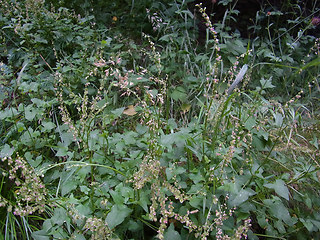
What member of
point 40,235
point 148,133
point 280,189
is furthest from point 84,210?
point 280,189

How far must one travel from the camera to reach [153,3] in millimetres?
3150

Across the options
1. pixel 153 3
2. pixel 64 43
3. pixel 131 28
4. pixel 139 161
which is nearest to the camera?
pixel 139 161

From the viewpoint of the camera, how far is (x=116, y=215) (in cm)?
139

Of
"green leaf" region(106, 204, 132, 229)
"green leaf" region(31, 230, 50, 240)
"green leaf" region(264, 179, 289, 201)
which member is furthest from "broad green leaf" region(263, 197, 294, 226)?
"green leaf" region(31, 230, 50, 240)

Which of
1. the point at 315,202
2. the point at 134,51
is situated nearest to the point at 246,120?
the point at 315,202

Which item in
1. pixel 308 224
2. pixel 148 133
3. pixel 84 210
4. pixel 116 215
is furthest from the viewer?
pixel 148 133

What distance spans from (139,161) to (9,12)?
8.13ft

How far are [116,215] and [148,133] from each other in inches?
26.4

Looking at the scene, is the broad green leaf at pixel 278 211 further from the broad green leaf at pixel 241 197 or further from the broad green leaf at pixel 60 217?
the broad green leaf at pixel 60 217

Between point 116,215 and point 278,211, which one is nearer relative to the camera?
point 116,215

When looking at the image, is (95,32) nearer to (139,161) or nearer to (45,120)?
(45,120)

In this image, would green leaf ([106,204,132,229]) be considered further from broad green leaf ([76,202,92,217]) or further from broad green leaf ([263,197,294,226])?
broad green leaf ([263,197,294,226])

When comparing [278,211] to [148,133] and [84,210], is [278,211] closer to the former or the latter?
[148,133]

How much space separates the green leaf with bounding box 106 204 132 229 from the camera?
1362 millimetres
